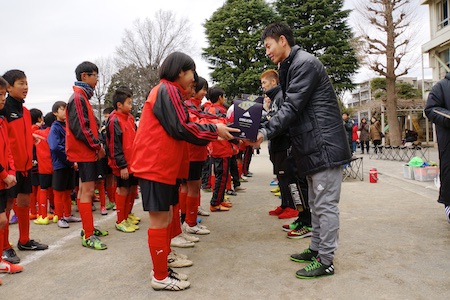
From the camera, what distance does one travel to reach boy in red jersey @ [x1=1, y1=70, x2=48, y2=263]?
3.86 m

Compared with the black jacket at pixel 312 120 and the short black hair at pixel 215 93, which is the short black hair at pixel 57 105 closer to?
the short black hair at pixel 215 93

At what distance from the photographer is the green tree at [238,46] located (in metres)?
36.1

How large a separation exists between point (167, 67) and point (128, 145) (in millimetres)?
2357

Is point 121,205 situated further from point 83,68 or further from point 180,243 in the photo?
point 83,68

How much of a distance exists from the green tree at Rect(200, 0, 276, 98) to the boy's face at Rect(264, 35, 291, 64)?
3247cm

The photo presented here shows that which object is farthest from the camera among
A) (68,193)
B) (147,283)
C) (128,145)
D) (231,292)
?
(68,193)

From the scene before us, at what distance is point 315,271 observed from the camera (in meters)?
2.98

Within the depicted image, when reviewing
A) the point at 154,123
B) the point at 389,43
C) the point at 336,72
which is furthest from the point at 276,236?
the point at 336,72

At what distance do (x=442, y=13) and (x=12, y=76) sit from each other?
24.3m

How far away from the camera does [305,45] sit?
A: 1320 inches

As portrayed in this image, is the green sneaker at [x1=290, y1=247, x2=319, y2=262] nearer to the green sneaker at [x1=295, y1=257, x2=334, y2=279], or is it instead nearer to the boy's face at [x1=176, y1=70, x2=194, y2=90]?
the green sneaker at [x1=295, y1=257, x2=334, y2=279]

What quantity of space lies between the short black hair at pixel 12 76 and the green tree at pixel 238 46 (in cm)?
3234

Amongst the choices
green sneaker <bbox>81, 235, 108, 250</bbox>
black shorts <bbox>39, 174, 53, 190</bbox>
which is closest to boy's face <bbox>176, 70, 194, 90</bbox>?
green sneaker <bbox>81, 235, 108, 250</bbox>

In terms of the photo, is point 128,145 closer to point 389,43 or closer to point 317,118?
point 317,118
